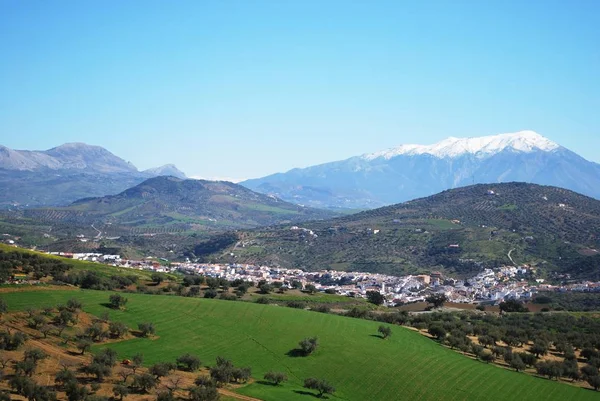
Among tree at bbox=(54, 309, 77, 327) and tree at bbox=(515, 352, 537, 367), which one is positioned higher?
tree at bbox=(54, 309, 77, 327)

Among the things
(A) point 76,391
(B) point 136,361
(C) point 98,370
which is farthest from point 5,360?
(B) point 136,361

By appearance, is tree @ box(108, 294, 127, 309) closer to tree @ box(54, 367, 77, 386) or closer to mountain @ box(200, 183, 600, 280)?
tree @ box(54, 367, 77, 386)

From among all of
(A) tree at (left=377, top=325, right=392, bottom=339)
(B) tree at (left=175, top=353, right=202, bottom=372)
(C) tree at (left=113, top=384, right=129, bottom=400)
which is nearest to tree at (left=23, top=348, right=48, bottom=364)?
(C) tree at (left=113, top=384, right=129, bottom=400)

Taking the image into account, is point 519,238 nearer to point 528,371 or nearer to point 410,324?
point 410,324

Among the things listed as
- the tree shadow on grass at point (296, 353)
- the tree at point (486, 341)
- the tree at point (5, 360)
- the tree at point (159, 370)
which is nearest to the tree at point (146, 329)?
the tree at point (159, 370)

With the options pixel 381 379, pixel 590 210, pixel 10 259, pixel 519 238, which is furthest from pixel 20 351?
pixel 590 210
